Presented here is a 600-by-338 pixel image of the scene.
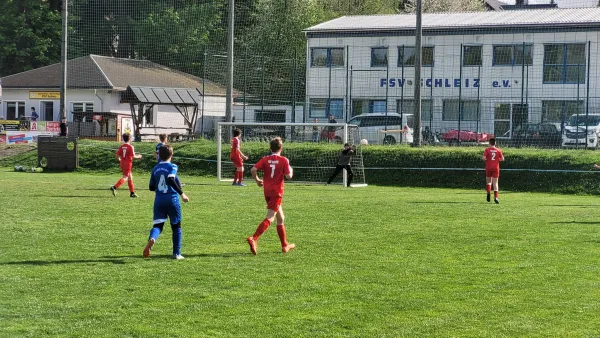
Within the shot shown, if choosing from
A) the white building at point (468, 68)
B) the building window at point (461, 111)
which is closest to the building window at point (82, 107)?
the white building at point (468, 68)

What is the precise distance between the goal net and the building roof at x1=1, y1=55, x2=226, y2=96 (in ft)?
57.6

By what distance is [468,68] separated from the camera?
45500mm

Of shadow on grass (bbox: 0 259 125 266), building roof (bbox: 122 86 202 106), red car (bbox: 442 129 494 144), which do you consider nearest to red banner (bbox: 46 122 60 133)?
building roof (bbox: 122 86 202 106)

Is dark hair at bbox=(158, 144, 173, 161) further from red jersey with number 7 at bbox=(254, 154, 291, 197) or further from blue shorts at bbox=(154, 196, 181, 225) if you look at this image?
red jersey with number 7 at bbox=(254, 154, 291, 197)

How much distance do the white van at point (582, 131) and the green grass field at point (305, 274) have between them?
14.1 metres

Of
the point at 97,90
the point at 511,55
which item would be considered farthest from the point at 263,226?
the point at 97,90

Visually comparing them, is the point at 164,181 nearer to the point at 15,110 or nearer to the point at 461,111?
the point at 461,111

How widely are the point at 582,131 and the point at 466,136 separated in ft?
16.4

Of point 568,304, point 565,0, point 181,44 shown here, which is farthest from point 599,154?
point 181,44

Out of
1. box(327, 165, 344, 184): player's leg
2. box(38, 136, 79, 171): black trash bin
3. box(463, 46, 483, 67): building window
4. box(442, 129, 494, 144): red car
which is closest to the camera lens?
box(327, 165, 344, 184): player's leg

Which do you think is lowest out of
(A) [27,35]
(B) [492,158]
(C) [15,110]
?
(B) [492,158]

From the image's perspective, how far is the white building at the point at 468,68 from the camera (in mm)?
38375

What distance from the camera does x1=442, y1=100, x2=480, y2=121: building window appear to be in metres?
38.0

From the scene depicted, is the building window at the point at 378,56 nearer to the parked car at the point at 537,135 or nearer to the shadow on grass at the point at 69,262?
the parked car at the point at 537,135
